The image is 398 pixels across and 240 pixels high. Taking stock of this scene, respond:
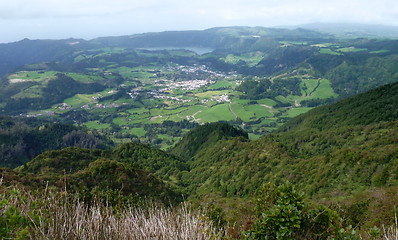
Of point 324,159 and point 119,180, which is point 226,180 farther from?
point 119,180

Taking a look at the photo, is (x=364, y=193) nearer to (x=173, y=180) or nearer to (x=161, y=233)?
(x=161, y=233)

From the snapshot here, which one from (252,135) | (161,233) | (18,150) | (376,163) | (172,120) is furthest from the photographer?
(172,120)

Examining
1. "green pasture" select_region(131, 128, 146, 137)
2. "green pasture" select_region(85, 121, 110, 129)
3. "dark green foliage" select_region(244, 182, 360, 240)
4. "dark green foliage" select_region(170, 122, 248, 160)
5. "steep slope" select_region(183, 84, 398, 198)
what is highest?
"dark green foliage" select_region(244, 182, 360, 240)

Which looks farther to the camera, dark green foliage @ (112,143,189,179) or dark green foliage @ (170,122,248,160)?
dark green foliage @ (170,122,248,160)

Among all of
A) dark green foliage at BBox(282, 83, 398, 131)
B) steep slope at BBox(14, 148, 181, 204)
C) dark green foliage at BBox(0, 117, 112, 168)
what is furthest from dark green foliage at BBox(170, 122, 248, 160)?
steep slope at BBox(14, 148, 181, 204)

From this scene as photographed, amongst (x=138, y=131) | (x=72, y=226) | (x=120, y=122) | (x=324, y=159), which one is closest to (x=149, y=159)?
(x=324, y=159)

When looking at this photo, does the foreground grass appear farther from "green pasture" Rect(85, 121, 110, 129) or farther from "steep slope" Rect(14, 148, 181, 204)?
"green pasture" Rect(85, 121, 110, 129)

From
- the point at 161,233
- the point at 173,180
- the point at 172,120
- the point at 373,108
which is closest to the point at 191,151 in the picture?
the point at 173,180

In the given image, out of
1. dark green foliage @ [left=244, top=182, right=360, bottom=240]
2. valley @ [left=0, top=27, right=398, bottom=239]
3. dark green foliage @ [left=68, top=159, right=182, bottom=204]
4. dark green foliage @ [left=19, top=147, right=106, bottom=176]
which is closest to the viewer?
dark green foliage @ [left=244, top=182, right=360, bottom=240]
